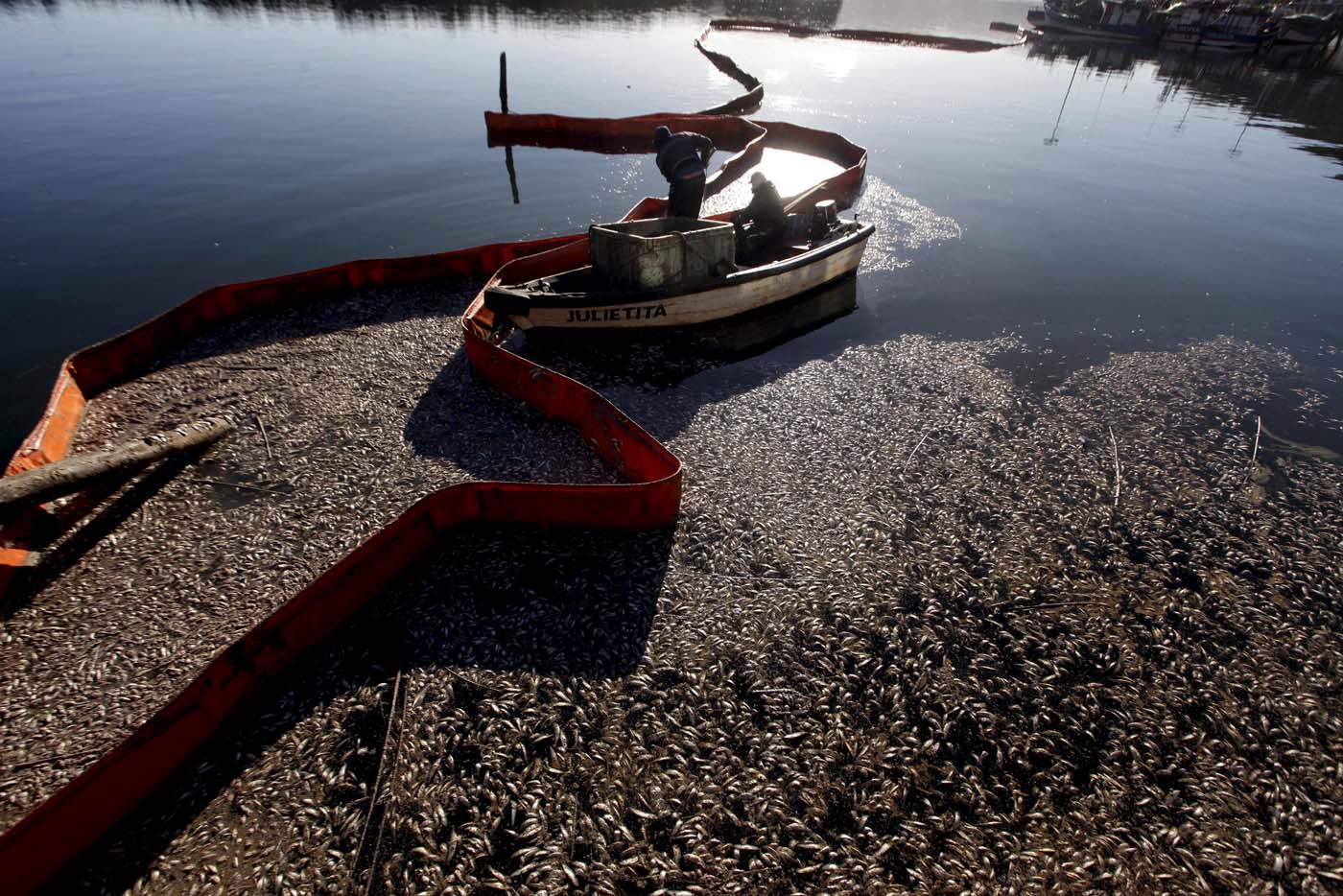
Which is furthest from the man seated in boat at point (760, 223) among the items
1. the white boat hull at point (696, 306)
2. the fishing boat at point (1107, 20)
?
the fishing boat at point (1107, 20)

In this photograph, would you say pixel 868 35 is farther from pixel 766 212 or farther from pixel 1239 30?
pixel 766 212

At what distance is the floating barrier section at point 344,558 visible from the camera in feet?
18.3

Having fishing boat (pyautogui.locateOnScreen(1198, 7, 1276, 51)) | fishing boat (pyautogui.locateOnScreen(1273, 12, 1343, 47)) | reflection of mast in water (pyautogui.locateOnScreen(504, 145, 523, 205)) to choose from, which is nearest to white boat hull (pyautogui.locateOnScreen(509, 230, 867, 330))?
reflection of mast in water (pyautogui.locateOnScreen(504, 145, 523, 205))

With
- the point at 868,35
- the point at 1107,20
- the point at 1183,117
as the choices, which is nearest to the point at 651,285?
the point at 1183,117

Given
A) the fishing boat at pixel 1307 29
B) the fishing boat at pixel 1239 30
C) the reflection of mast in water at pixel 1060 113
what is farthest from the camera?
the fishing boat at pixel 1307 29

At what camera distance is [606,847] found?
593 cm

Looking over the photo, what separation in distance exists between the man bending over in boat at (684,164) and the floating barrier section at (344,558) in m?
3.04

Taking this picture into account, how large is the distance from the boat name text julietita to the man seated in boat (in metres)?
4.80

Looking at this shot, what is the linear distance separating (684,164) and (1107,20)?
312ft

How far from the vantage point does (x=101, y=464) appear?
29.6 feet

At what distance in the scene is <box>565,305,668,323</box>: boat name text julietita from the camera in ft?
44.2

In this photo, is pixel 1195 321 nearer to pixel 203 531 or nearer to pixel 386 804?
pixel 386 804

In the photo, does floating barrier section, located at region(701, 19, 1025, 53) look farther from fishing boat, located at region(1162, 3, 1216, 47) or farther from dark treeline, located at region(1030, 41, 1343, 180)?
fishing boat, located at region(1162, 3, 1216, 47)

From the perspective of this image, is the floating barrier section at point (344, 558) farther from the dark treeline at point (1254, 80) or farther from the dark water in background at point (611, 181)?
the dark treeline at point (1254, 80)
